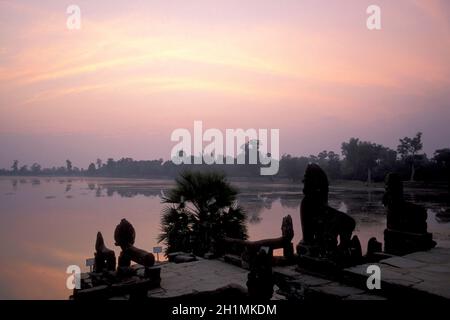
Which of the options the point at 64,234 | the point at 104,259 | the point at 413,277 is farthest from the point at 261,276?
the point at 64,234

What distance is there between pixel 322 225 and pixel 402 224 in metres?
2.24

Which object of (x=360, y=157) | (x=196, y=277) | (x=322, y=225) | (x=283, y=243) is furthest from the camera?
(x=360, y=157)

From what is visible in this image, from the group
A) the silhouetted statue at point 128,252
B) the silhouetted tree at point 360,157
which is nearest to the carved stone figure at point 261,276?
the silhouetted statue at point 128,252

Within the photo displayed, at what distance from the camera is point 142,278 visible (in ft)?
24.6

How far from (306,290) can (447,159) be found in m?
50.1

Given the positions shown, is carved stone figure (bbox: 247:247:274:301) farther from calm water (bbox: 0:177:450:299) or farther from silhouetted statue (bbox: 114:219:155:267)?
calm water (bbox: 0:177:450:299)

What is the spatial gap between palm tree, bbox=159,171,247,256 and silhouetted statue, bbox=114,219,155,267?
14.5 feet

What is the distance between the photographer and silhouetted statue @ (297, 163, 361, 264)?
5891mm

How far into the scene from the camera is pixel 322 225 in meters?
6.28

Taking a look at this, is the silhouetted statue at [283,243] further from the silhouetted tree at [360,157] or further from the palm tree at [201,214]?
the silhouetted tree at [360,157]

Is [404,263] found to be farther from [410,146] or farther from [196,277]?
[410,146]

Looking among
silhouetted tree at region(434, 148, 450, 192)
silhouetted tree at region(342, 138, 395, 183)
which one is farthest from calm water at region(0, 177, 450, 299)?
silhouetted tree at region(342, 138, 395, 183)

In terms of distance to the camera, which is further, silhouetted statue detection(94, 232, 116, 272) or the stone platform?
silhouetted statue detection(94, 232, 116, 272)

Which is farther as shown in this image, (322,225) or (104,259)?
(104,259)
